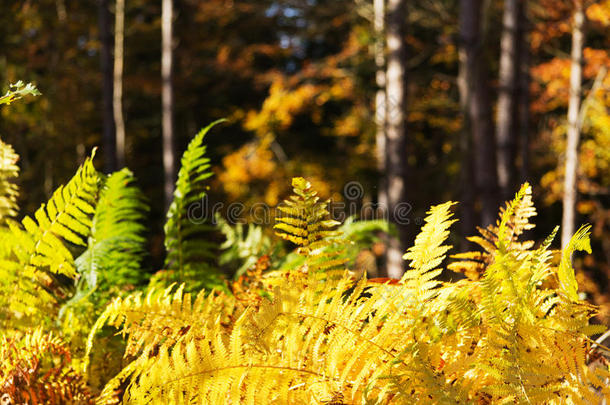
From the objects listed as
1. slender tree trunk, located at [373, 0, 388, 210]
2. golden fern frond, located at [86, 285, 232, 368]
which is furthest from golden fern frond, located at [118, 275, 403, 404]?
slender tree trunk, located at [373, 0, 388, 210]

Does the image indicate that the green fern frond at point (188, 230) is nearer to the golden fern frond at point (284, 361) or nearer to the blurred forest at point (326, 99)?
the golden fern frond at point (284, 361)

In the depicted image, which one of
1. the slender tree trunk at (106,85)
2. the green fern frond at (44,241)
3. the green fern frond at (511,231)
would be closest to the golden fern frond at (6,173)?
the green fern frond at (44,241)

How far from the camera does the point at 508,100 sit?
764 cm

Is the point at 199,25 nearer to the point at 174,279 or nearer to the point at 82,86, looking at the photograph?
the point at 82,86

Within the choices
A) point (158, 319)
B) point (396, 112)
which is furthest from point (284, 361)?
point (396, 112)

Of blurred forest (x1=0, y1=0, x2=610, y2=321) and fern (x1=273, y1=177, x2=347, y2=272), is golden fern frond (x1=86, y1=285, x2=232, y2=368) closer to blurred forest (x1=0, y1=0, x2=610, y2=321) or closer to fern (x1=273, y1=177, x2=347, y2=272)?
fern (x1=273, y1=177, x2=347, y2=272)

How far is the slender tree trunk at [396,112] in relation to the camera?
7309mm

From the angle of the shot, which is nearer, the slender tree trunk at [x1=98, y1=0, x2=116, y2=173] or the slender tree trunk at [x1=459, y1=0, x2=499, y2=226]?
the slender tree trunk at [x1=459, y1=0, x2=499, y2=226]

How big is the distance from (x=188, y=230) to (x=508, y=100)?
730 cm

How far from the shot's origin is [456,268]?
1042 millimetres

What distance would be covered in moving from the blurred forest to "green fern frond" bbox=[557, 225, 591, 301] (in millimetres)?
6891

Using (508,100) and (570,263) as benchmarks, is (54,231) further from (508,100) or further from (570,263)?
(508,100)

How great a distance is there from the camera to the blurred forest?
884 centimetres

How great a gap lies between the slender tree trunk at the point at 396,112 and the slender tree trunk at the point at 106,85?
4.61m
